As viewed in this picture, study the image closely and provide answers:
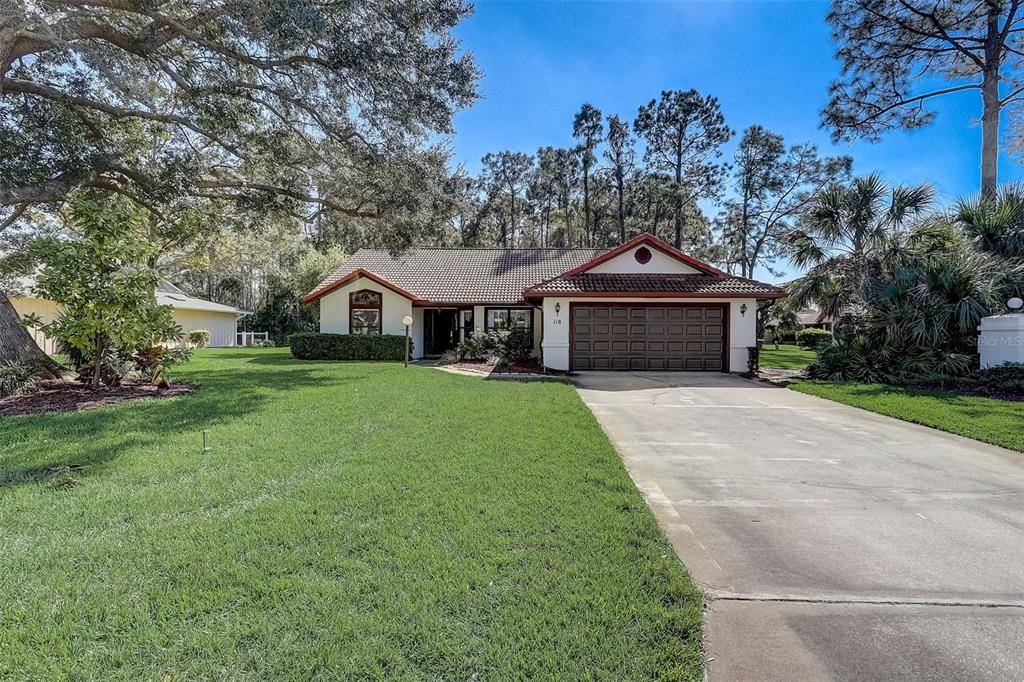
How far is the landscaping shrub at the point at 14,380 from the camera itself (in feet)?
26.8

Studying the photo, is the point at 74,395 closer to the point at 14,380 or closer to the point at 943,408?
the point at 14,380

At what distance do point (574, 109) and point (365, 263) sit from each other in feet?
56.6

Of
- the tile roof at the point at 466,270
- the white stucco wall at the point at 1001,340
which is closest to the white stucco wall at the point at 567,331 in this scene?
the tile roof at the point at 466,270

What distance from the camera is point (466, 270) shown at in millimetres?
21672

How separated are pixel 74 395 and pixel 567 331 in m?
11.4

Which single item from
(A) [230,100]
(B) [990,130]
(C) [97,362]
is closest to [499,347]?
(A) [230,100]

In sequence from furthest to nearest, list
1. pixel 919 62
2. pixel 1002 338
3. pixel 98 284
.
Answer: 1. pixel 919 62
2. pixel 1002 338
3. pixel 98 284

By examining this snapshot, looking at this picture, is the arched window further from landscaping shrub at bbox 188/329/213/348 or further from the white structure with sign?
the white structure with sign

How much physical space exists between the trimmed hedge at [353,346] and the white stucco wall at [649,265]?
26.1 feet

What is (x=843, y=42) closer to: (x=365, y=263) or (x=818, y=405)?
(x=818, y=405)

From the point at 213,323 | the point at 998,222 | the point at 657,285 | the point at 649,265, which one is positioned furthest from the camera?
the point at 213,323

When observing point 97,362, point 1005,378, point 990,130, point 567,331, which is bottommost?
point 1005,378

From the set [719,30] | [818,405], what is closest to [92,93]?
[719,30]

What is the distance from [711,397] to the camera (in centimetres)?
1002
